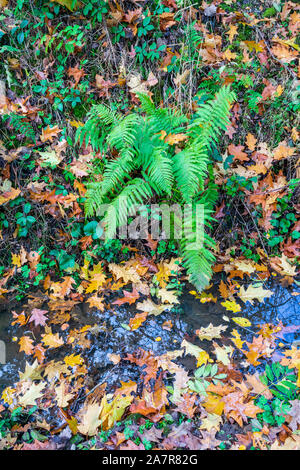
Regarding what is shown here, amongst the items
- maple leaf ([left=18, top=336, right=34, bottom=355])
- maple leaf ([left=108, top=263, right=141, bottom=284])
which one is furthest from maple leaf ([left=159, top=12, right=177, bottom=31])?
maple leaf ([left=18, top=336, right=34, bottom=355])

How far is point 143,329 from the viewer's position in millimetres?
2625

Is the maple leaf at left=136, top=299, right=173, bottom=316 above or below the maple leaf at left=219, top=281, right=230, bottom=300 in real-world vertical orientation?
below

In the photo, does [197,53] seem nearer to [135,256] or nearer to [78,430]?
[135,256]

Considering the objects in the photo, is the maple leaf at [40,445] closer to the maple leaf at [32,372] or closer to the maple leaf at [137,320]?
the maple leaf at [32,372]

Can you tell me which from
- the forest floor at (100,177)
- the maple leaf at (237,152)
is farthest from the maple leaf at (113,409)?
the maple leaf at (237,152)

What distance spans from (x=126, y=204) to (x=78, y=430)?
1711mm

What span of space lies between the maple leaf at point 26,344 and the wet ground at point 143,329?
0.05 meters

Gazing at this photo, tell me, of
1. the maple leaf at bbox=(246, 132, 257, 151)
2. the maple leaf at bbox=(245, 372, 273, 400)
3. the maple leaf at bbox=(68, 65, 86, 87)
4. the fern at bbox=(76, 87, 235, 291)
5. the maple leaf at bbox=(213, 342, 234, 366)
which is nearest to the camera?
the maple leaf at bbox=(245, 372, 273, 400)

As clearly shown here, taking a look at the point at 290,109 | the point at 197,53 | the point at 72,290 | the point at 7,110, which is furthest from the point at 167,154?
the point at 7,110

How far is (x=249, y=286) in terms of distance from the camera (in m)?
2.83

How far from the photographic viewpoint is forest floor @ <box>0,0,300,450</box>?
2.60 m

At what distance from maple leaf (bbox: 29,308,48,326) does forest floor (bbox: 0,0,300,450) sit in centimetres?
1

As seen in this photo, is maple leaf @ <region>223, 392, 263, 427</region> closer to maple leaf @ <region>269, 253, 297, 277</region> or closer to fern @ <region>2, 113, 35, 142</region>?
maple leaf @ <region>269, 253, 297, 277</region>

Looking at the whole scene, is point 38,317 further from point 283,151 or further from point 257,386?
point 283,151
